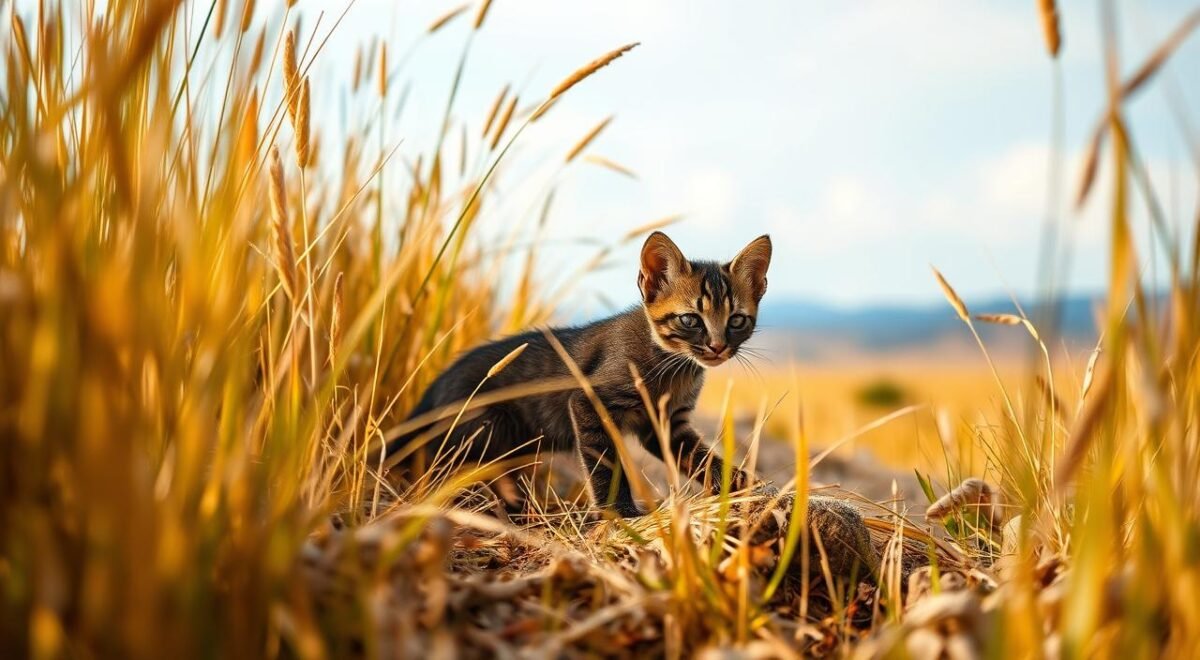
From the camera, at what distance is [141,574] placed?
1174 millimetres

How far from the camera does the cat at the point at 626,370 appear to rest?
323cm

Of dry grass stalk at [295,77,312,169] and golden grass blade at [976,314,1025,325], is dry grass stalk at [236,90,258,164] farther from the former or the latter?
golden grass blade at [976,314,1025,325]

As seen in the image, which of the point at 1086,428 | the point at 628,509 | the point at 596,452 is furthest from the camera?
the point at 596,452

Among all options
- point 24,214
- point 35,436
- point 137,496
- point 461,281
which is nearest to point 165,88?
point 24,214

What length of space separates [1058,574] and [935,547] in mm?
425

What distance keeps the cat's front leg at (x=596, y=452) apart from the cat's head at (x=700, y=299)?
0.37m

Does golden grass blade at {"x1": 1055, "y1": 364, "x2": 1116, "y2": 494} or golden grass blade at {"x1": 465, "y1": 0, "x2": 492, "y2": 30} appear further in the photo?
golden grass blade at {"x1": 465, "y1": 0, "x2": 492, "y2": 30}

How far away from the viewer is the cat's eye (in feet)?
10.8

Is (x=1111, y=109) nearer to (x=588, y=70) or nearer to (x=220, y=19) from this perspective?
(x=588, y=70)

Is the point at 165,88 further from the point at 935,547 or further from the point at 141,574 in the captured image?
the point at 935,547

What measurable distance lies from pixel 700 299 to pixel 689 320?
79 mm

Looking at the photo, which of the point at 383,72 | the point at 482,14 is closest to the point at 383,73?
the point at 383,72

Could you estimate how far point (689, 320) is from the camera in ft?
10.8

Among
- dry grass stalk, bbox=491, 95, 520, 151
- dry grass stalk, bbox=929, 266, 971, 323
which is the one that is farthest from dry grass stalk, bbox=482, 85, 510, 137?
dry grass stalk, bbox=929, 266, 971, 323
